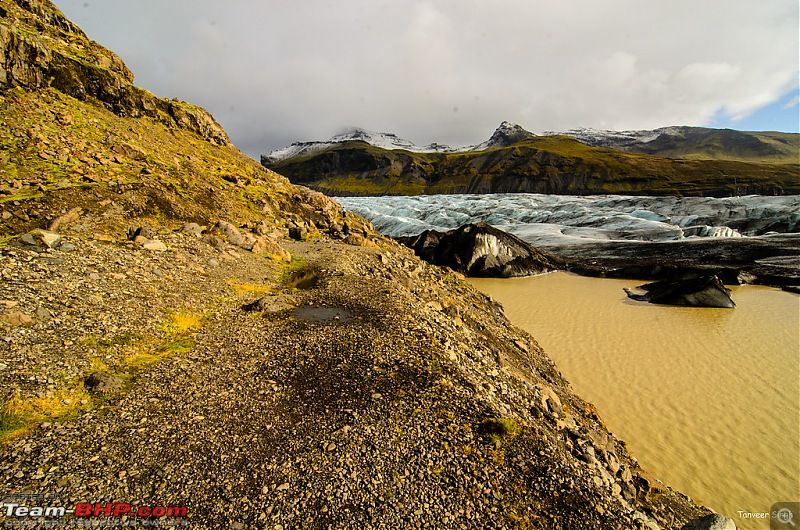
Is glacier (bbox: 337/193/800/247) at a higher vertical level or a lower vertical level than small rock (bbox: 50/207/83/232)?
lower

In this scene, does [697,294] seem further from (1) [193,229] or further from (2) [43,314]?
(2) [43,314]

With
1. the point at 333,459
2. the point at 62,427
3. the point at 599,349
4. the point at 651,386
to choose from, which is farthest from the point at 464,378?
the point at 599,349

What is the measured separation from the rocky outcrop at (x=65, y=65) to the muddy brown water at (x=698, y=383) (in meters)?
32.2

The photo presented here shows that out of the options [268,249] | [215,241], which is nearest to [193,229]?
[215,241]

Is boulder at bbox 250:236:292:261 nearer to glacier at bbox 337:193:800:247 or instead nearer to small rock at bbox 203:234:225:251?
small rock at bbox 203:234:225:251

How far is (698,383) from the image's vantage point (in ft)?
56.0

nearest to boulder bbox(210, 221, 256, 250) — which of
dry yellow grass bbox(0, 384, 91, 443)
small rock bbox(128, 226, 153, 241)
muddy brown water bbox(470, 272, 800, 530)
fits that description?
small rock bbox(128, 226, 153, 241)

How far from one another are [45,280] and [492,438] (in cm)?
1211

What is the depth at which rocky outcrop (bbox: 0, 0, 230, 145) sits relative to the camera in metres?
20.2

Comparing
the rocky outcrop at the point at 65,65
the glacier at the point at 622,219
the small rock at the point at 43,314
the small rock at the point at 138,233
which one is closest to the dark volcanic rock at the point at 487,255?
the glacier at the point at 622,219

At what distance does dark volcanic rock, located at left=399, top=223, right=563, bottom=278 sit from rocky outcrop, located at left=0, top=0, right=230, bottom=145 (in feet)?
96.9

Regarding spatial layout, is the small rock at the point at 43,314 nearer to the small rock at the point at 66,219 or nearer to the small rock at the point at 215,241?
the small rock at the point at 66,219

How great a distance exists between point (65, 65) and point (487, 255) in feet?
124

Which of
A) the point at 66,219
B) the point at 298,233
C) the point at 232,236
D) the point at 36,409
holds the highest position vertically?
the point at 66,219
